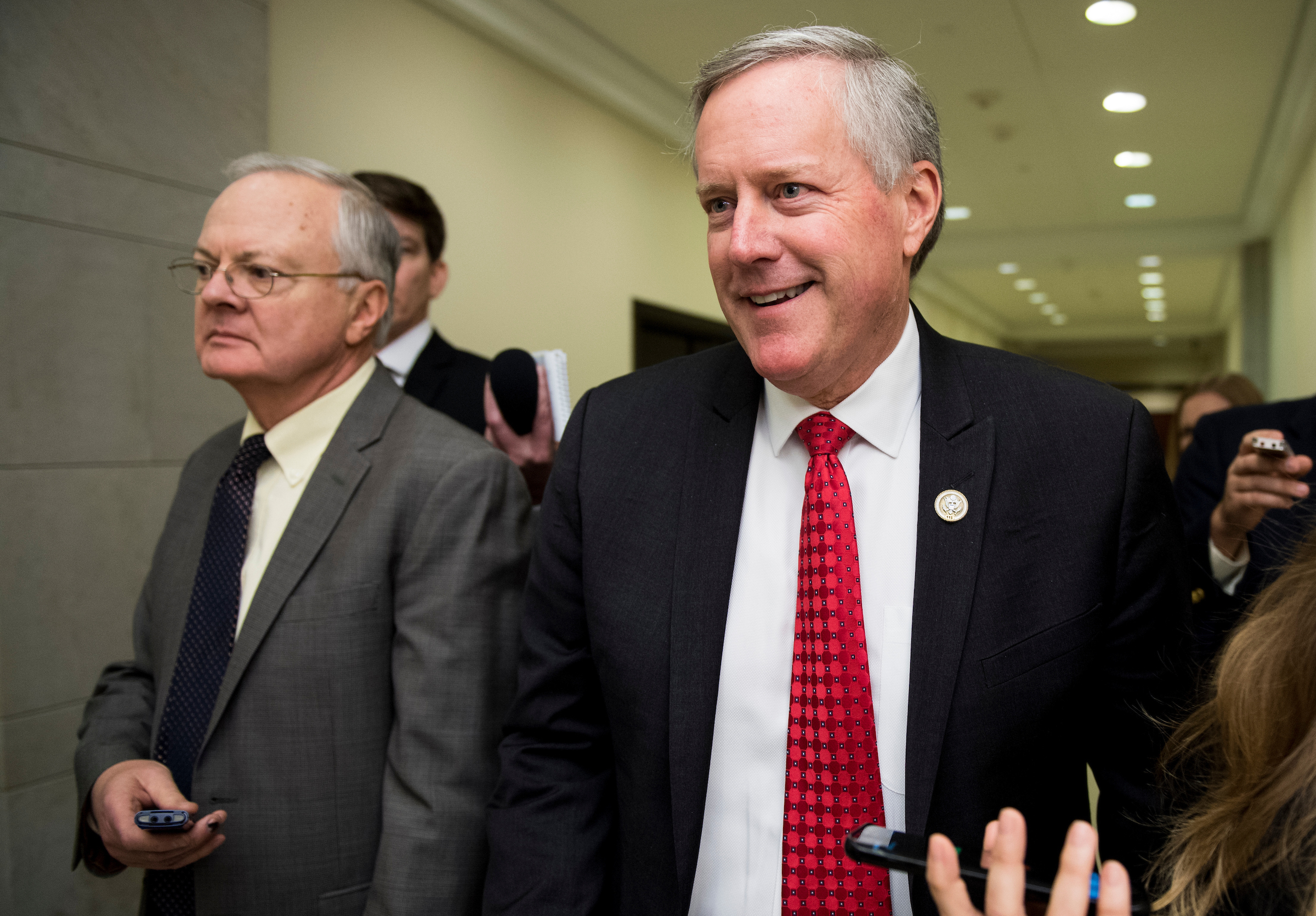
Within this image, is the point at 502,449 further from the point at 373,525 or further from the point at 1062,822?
the point at 1062,822

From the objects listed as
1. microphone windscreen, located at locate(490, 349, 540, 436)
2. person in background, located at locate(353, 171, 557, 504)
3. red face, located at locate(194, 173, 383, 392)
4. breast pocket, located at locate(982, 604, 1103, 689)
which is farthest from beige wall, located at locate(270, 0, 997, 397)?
breast pocket, located at locate(982, 604, 1103, 689)

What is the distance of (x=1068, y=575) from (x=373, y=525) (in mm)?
993

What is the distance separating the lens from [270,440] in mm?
1613

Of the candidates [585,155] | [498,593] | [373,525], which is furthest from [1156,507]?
[585,155]

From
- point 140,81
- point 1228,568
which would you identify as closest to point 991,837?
point 1228,568

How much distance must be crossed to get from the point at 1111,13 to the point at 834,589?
13.7ft

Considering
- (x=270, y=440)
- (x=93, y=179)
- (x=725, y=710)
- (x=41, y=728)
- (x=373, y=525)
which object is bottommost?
(x=41, y=728)

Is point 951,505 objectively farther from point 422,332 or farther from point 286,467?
point 422,332

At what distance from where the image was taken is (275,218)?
5.17ft

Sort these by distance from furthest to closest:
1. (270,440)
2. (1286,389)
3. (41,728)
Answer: (1286,389)
(41,728)
(270,440)

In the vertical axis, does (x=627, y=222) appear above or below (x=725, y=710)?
above

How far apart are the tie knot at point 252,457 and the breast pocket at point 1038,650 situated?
3.99 feet

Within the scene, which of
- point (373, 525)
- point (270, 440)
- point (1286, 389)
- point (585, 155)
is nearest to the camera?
point (373, 525)

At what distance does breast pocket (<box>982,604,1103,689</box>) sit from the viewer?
112 centimetres
